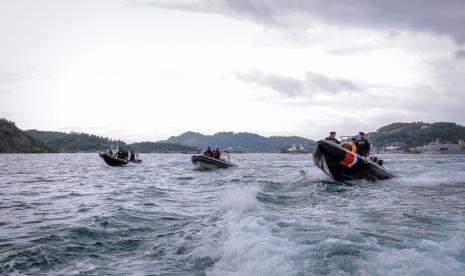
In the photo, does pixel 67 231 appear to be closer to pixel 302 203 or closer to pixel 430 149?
pixel 302 203

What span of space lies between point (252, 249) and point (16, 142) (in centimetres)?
18531

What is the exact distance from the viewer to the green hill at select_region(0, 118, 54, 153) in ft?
538

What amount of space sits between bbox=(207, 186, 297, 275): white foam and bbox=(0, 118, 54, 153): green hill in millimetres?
177908

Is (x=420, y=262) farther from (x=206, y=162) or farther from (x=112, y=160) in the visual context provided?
(x=112, y=160)

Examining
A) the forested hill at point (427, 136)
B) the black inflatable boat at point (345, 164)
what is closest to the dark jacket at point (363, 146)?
the black inflatable boat at point (345, 164)

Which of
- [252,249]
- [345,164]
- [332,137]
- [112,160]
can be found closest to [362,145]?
[332,137]

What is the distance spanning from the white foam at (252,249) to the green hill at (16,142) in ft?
584

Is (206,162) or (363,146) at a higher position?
(363,146)

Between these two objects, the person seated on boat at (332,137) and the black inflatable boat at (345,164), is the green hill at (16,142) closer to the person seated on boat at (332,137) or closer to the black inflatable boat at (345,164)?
the person seated on boat at (332,137)

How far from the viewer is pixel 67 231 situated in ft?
26.6

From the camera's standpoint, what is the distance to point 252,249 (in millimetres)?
6227

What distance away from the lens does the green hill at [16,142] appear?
16388 centimetres

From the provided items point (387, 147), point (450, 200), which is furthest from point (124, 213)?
point (387, 147)

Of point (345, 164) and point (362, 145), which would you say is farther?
point (362, 145)
